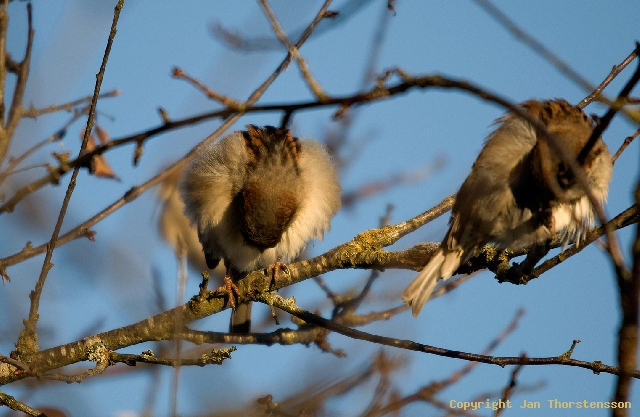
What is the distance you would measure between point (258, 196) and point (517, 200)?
1855 mm

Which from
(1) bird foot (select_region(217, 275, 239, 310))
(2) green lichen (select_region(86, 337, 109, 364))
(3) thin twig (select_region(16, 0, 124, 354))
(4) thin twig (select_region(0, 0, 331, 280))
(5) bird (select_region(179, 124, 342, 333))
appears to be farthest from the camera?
(5) bird (select_region(179, 124, 342, 333))

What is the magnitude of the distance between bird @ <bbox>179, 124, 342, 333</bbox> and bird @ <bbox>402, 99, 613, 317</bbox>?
132cm

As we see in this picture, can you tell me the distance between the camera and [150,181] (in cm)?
230

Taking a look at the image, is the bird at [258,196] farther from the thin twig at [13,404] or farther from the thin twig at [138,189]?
the thin twig at [13,404]

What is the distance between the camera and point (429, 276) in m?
4.18

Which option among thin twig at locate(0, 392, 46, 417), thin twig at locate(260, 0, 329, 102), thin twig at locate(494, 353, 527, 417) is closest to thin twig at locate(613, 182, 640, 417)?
thin twig at locate(260, 0, 329, 102)

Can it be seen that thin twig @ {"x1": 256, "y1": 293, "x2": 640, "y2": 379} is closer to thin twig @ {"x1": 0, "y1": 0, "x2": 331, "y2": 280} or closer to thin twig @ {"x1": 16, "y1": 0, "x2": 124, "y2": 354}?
thin twig @ {"x1": 0, "y1": 0, "x2": 331, "y2": 280}

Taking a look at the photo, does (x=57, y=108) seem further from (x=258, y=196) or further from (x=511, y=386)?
(x=511, y=386)

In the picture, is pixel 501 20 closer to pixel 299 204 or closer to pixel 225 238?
pixel 299 204

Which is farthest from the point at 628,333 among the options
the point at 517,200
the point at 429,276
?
the point at 517,200

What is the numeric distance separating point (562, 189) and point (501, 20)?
7.36 feet

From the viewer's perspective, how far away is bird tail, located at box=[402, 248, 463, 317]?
13.4ft

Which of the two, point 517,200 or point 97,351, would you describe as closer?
point 97,351

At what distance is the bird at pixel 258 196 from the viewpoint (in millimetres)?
4996
